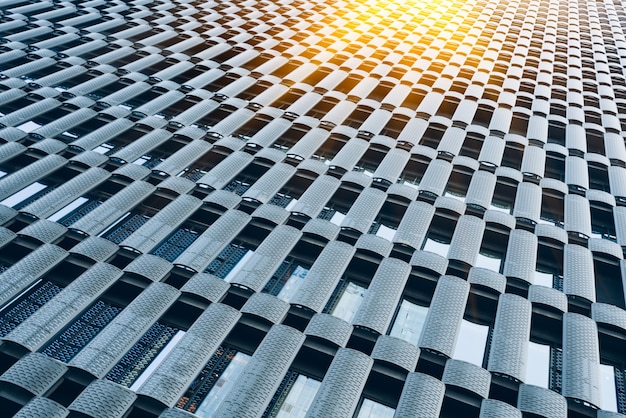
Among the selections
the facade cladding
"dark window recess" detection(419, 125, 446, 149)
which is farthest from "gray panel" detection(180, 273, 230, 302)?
"dark window recess" detection(419, 125, 446, 149)

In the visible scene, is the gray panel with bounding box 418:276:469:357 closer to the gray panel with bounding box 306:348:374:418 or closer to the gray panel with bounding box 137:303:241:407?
the gray panel with bounding box 306:348:374:418

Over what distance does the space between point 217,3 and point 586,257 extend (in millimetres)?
40190

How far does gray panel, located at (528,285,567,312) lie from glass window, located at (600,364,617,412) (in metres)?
1.91

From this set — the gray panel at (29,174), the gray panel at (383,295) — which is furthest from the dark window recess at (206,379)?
the gray panel at (29,174)

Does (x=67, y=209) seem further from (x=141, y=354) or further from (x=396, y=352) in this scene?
(x=396, y=352)

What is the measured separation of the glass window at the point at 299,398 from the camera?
11.3 m

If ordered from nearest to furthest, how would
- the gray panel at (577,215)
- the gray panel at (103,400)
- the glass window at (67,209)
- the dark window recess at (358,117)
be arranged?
the gray panel at (103,400), the glass window at (67,209), the gray panel at (577,215), the dark window recess at (358,117)

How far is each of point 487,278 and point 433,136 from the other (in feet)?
38.2

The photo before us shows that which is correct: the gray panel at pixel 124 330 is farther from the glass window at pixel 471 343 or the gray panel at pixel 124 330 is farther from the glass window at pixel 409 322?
the glass window at pixel 471 343

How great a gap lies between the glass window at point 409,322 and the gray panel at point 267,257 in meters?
3.96

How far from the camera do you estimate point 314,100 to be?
2623cm

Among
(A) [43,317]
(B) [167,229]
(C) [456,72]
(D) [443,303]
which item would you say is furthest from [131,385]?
(C) [456,72]

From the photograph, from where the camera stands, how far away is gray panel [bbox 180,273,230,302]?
43.4ft

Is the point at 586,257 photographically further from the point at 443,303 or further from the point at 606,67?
the point at 606,67
